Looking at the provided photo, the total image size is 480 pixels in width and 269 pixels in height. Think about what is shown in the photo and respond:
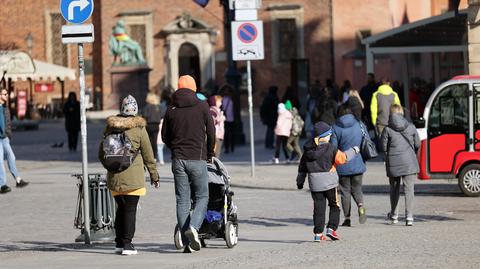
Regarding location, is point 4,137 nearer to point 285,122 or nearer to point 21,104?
point 285,122

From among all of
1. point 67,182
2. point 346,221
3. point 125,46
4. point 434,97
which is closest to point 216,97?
point 67,182

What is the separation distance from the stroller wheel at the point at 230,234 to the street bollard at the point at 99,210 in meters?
1.89

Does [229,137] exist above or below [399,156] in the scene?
below

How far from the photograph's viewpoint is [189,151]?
15.1m

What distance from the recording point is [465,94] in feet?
74.3

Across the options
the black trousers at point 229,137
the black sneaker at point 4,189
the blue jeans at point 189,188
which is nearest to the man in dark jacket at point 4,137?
the black sneaker at point 4,189

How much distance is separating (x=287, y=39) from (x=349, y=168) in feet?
160

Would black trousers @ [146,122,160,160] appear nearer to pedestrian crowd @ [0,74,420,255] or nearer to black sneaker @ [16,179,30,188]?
black sneaker @ [16,179,30,188]

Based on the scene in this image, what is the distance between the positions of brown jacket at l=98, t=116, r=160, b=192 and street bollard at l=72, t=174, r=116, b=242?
177cm

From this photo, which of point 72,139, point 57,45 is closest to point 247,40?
point 72,139

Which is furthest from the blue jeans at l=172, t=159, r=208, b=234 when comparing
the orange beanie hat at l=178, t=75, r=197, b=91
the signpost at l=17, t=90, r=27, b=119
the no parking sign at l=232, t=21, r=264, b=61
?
the signpost at l=17, t=90, r=27, b=119

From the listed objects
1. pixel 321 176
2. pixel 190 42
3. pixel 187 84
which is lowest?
pixel 321 176

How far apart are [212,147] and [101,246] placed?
6.82 feet

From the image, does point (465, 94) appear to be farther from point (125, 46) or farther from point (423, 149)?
point (125, 46)
